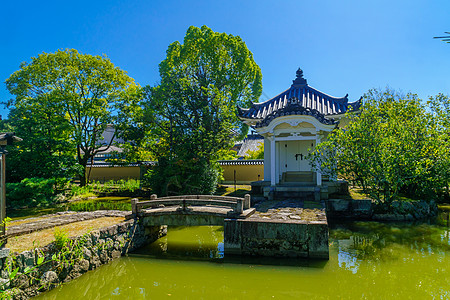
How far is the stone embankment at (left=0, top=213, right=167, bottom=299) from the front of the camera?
4996mm

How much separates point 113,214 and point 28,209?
749cm

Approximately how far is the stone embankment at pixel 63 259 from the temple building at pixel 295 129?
6470 mm

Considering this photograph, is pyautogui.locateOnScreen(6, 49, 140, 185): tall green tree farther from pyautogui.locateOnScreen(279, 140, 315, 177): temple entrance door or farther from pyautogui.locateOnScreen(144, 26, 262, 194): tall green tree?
pyautogui.locateOnScreen(279, 140, 315, 177): temple entrance door

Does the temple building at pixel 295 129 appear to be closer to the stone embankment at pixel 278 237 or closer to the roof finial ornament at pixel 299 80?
the roof finial ornament at pixel 299 80

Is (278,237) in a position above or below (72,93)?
below

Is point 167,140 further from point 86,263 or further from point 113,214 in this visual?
point 86,263

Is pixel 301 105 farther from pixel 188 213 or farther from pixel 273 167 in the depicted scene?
pixel 188 213

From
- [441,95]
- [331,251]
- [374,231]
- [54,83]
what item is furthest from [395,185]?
[54,83]

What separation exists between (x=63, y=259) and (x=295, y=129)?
9758 millimetres

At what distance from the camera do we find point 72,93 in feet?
58.0

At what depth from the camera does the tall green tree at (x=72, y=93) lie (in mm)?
16969

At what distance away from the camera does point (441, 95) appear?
579 inches

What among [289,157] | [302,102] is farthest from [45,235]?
[302,102]

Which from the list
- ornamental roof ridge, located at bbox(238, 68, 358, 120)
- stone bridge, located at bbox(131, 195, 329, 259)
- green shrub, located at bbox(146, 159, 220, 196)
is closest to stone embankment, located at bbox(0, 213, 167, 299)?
stone bridge, located at bbox(131, 195, 329, 259)
